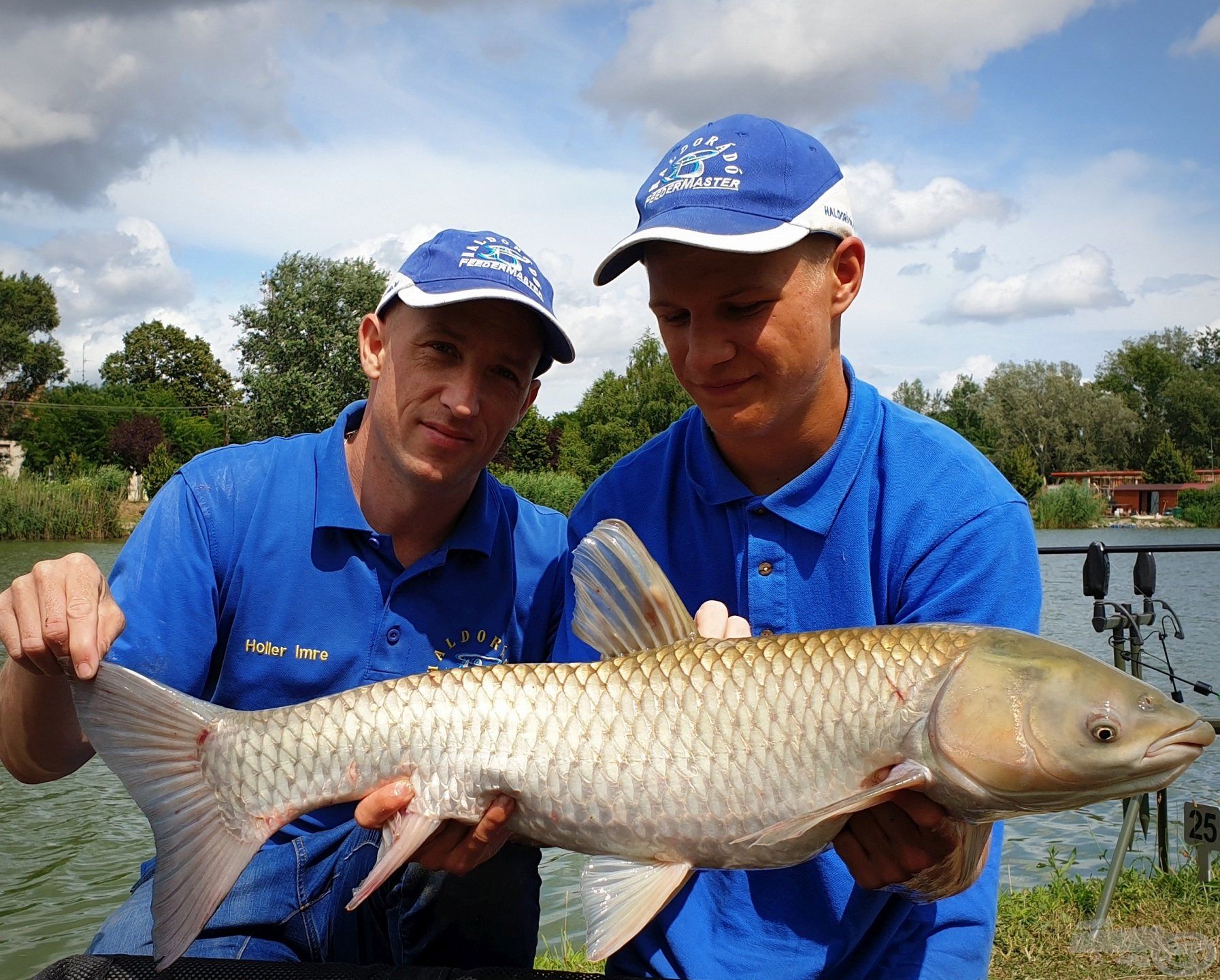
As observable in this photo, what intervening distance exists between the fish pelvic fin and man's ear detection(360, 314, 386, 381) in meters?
A: 1.59

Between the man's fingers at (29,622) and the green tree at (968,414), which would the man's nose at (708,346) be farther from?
the green tree at (968,414)

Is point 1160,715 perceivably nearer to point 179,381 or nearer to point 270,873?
point 270,873

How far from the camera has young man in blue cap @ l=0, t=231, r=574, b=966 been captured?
7.23 feet

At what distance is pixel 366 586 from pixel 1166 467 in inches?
2356

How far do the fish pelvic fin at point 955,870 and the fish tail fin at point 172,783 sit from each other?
1.13 m

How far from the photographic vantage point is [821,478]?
2.11 metres

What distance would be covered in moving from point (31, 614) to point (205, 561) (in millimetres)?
587

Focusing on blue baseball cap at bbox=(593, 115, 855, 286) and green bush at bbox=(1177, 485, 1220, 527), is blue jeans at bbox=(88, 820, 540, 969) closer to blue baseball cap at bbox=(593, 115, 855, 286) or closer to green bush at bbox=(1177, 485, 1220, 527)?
blue baseball cap at bbox=(593, 115, 855, 286)

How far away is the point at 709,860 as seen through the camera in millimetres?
1742

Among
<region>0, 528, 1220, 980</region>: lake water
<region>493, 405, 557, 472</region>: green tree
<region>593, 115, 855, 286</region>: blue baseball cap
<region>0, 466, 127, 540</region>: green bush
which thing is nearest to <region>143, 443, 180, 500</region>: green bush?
<region>0, 466, 127, 540</region>: green bush

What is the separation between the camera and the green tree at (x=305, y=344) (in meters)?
36.9

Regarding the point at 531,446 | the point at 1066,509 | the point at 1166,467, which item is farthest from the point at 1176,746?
the point at 1166,467

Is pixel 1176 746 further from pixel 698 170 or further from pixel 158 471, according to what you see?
pixel 158 471

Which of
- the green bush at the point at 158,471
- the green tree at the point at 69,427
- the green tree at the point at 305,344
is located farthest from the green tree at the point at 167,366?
the green tree at the point at 305,344
